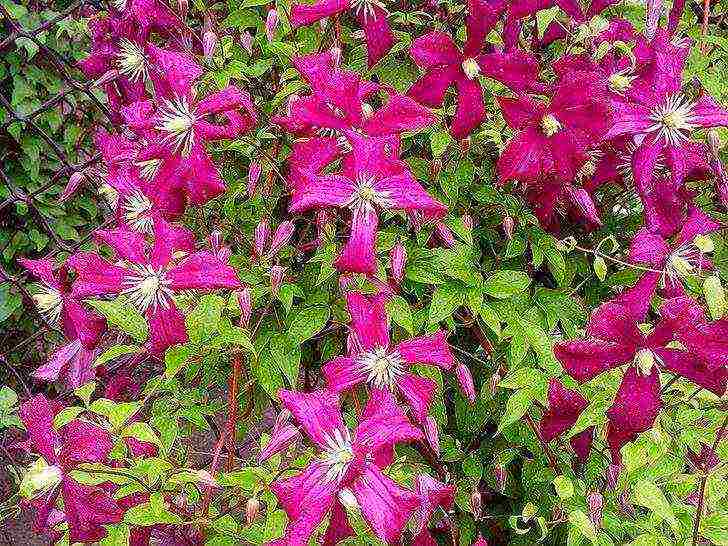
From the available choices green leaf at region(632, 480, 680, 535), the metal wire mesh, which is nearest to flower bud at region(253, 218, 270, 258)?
green leaf at region(632, 480, 680, 535)

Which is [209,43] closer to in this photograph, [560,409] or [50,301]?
[50,301]

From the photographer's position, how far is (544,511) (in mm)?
931

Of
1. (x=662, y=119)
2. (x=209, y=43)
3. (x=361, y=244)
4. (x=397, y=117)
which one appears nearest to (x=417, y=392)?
(x=361, y=244)

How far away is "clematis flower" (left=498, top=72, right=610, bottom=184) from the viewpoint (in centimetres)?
78

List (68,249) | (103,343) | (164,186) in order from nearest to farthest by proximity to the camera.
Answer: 1. (164,186)
2. (103,343)
3. (68,249)

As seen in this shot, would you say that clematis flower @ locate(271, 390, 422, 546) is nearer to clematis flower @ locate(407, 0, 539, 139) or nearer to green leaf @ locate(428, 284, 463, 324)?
green leaf @ locate(428, 284, 463, 324)

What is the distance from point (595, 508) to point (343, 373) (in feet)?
0.85

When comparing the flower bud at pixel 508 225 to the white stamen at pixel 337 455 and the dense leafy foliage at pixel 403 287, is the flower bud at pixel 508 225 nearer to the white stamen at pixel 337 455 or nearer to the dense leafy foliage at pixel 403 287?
the dense leafy foliage at pixel 403 287

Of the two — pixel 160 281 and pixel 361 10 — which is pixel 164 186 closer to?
→ pixel 160 281

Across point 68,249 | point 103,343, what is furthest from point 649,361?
point 68,249

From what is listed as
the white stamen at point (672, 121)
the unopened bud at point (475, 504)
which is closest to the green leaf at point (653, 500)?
the unopened bud at point (475, 504)

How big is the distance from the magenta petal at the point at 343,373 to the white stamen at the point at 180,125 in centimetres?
26

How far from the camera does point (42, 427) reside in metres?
0.82

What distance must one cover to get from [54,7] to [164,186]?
1.49 meters
